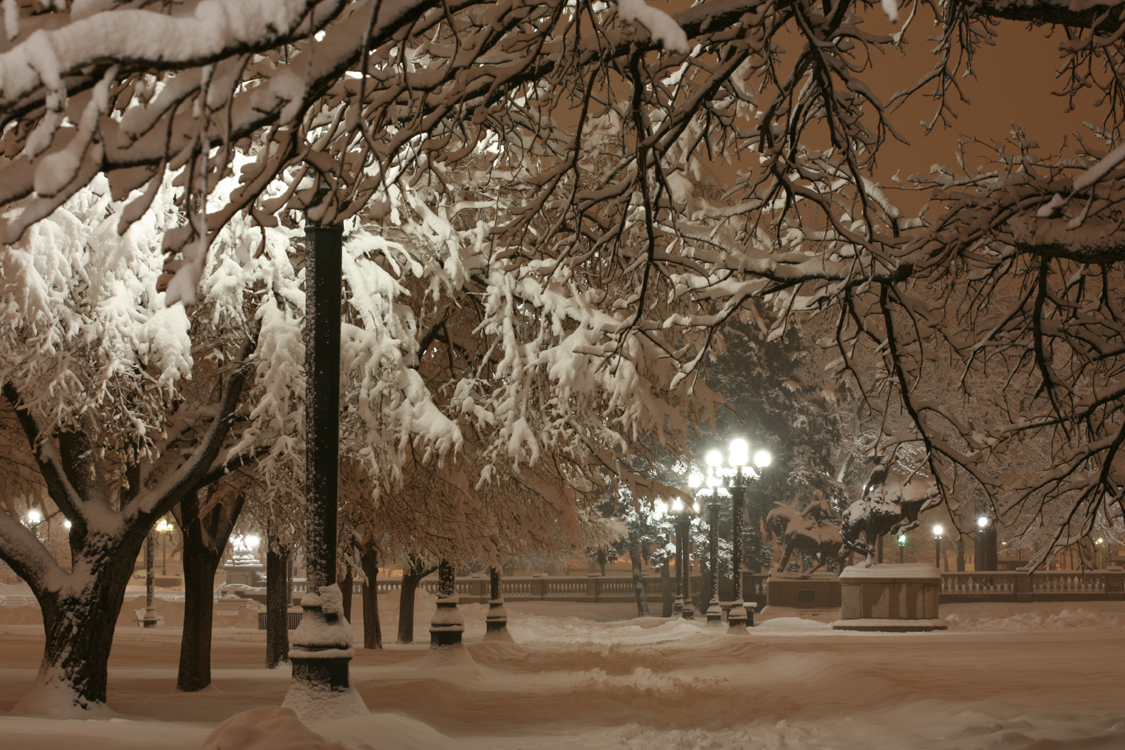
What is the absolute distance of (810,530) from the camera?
38.6 m

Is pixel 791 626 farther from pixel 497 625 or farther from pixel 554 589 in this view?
pixel 554 589

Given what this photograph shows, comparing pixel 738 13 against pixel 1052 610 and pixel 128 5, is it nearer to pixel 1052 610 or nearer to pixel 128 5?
pixel 128 5

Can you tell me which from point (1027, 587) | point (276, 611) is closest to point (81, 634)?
point (276, 611)

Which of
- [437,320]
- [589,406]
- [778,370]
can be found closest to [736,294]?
[589,406]

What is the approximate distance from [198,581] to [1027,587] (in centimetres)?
3215

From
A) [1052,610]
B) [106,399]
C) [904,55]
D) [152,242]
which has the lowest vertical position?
[1052,610]

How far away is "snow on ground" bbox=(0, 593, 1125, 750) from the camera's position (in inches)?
307

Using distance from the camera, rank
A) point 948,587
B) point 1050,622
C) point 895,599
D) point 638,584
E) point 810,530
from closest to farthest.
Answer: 1. point 895,599
2. point 1050,622
3. point 810,530
4. point 948,587
5. point 638,584

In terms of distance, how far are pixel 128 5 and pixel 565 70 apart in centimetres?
267

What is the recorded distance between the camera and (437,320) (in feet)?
49.2

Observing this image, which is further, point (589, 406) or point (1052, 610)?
point (1052, 610)

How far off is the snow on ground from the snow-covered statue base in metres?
3.90

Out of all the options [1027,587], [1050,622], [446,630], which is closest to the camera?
[446,630]

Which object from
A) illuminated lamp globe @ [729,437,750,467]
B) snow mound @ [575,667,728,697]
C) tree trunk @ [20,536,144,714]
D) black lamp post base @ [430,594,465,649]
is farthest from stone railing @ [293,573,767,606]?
tree trunk @ [20,536,144,714]
